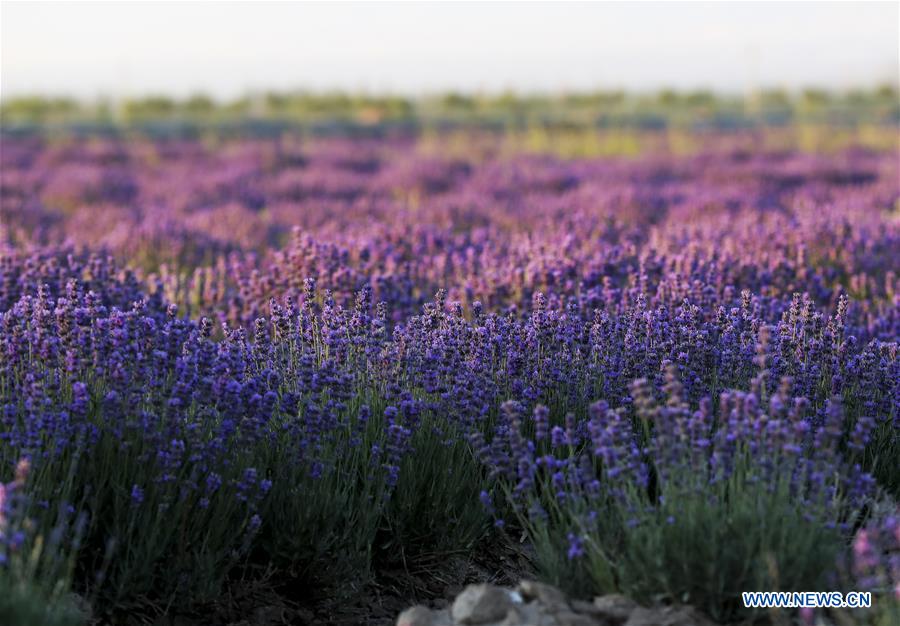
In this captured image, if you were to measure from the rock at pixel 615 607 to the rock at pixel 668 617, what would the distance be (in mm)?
32

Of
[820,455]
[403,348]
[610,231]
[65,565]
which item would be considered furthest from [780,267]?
[65,565]

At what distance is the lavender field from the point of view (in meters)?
3.12

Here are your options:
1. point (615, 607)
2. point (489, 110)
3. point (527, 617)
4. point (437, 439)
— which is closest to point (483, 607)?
point (527, 617)

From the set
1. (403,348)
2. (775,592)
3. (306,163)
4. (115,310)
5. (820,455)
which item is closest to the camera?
(775,592)

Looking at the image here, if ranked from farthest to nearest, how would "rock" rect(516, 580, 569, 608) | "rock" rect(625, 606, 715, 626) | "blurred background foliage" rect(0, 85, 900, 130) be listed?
"blurred background foliage" rect(0, 85, 900, 130), "rock" rect(516, 580, 569, 608), "rock" rect(625, 606, 715, 626)

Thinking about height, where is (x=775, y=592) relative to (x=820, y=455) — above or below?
below

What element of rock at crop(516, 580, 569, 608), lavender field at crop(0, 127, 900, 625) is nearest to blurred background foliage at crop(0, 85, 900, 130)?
lavender field at crop(0, 127, 900, 625)

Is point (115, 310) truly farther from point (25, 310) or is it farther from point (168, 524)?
point (168, 524)

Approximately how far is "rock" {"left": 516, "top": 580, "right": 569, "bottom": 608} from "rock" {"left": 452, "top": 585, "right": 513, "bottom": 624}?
83 mm

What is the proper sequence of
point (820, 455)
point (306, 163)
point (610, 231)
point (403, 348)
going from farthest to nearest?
point (306, 163), point (610, 231), point (403, 348), point (820, 455)

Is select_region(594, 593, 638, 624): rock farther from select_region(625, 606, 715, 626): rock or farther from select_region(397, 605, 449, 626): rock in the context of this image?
select_region(397, 605, 449, 626): rock

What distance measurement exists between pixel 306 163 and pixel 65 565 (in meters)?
16.8

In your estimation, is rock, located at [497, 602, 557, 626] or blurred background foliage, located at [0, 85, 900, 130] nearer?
rock, located at [497, 602, 557, 626]

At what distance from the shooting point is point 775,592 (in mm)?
2986
